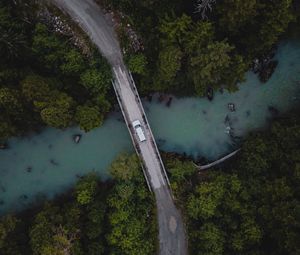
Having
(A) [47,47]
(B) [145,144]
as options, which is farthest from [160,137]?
(A) [47,47]

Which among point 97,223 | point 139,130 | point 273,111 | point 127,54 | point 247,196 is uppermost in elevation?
point 127,54

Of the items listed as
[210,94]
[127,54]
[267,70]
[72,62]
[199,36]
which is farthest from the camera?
[210,94]

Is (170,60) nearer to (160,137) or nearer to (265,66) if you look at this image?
(160,137)

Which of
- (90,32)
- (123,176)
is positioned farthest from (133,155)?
(90,32)

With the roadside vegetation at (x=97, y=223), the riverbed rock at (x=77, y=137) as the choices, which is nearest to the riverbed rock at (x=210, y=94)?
the roadside vegetation at (x=97, y=223)

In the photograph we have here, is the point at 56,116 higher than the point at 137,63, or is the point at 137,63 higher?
the point at 137,63

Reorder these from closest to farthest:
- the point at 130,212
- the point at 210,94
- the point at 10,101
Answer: the point at 10,101 < the point at 130,212 < the point at 210,94

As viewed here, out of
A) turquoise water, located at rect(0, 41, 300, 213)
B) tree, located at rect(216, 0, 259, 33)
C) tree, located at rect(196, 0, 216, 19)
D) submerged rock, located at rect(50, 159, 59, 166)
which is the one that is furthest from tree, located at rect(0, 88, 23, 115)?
tree, located at rect(216, 0, 259, 33)
